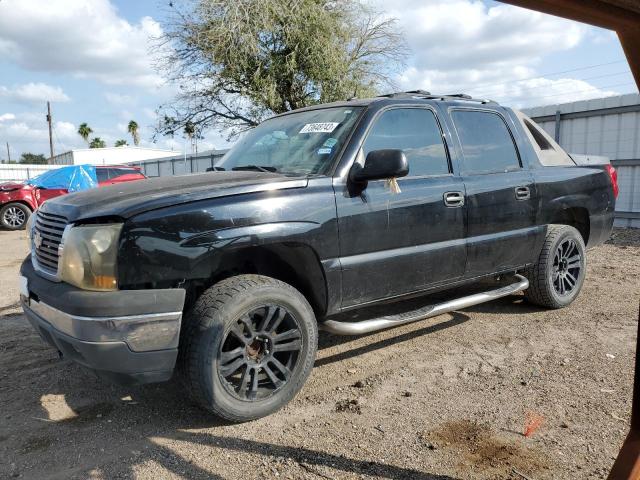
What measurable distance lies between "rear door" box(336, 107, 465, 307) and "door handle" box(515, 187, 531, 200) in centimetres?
73

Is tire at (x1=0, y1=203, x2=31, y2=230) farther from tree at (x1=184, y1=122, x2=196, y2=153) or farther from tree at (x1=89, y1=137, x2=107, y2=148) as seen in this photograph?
tree at (x1=89, y1=137, x2=107, y2=148)

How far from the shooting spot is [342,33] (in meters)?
17.4

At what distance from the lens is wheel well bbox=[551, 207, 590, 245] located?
5.02 m

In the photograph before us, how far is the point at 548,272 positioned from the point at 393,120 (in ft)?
7.30

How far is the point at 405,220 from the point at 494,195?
41.8 inches

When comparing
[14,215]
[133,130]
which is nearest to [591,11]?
[14,215]

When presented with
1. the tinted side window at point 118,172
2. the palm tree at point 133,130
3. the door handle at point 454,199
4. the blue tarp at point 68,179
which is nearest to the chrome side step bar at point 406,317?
the door handle at point 454,199

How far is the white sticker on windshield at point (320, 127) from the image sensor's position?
3646 millimetres

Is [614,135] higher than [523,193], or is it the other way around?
[614,135]

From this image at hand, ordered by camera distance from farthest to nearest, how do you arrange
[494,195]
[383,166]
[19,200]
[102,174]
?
[102,174], [19,200], [494,195], [383,166]

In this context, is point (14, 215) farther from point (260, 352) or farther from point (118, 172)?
point (260, 352)

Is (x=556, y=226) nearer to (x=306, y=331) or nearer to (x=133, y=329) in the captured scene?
(x=306, y=331)

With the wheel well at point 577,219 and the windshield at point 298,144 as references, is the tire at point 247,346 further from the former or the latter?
the wheel well at point 577,219

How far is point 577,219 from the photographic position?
5.21 meters
